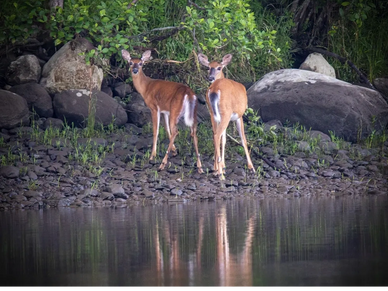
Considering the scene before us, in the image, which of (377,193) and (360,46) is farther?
(360,46)

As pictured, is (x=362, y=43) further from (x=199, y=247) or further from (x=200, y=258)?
(x=200, y=258)

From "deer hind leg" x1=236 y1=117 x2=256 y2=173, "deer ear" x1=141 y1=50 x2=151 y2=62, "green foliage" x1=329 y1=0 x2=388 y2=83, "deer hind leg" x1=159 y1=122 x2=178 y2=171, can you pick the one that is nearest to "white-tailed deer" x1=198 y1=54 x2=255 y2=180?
"deer hind leg" x1=236 y1=117 x2=256 y2=173

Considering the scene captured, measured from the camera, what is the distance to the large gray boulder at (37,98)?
1453 cm

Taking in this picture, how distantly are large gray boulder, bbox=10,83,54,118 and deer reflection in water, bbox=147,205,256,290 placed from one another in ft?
22.9

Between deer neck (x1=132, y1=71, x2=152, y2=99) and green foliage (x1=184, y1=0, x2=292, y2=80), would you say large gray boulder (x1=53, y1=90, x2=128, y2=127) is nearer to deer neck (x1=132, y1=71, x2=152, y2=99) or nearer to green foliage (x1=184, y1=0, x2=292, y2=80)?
deer neck (x1=132, y1=71, x2=152, y2=99)

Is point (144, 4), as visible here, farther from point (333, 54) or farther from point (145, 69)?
point (333, 54)

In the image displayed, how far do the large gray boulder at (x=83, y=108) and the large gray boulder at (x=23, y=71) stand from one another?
0.92 meters

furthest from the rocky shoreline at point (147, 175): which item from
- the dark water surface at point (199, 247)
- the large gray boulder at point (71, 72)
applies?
the large gray boulder at point (71, 72)

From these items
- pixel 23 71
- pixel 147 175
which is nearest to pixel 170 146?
pixel 147 175

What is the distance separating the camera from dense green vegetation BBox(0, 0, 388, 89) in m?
13.0

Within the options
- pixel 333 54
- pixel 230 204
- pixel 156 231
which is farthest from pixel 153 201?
pixel 333 54

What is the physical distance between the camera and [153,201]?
10312 millimetres

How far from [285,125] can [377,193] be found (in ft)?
13.0

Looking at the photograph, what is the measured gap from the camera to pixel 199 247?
22.1ft
